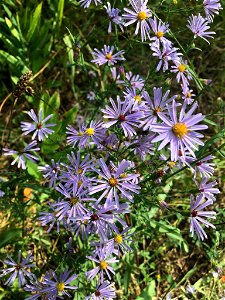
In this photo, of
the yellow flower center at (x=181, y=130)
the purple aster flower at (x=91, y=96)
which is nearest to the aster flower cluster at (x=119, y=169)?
the yellow flower center at (x=181, y=130)

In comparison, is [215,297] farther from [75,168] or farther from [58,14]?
[58,14]

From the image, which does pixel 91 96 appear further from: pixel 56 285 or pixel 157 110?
pixel 56 285

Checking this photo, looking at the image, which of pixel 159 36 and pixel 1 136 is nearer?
pixel 159 36

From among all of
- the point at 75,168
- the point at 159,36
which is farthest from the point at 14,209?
the point at 159,36

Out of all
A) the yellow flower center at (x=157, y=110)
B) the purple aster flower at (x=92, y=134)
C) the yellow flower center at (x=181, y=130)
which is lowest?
the purple aster flower at (x=92, y=134)

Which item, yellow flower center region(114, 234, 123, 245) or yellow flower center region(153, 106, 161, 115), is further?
yellow flower center region(114, 234, 123, 245)

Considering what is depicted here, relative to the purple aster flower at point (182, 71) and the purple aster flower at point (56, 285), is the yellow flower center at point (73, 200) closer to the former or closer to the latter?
the purple aster flower at point (56, 285)

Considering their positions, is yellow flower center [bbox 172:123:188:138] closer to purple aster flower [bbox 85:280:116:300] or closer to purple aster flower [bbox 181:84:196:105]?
purple aster flower [bbox 181:84:196:105]

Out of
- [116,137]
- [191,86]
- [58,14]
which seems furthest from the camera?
[191,86]

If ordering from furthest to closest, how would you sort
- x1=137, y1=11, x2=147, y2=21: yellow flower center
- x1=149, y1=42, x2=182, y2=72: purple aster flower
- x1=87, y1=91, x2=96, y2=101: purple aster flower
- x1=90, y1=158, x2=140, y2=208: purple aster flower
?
x1=87, y1=91, x2=96, y2=101: purple aster flower
x1=137, y1=11, x2=147, y2=21: yellow flower center
x1=149, y1=42, x2=182, y2=72: purple aster flower
x1=90, y1=158, x2=140, y2=208: purple aster flower

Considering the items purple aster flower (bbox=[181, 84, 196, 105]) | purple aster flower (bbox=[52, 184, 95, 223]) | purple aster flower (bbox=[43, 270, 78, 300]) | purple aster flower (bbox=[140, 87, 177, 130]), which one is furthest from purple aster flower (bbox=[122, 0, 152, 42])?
purple aster flower (bbox=[43, 270, 78, 300])

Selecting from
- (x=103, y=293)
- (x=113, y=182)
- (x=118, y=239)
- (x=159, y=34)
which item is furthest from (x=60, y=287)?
(x=159, y=34)
